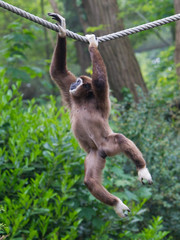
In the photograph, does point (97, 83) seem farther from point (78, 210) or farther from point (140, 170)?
point (78, 210)

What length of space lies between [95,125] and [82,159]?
5.75 ft

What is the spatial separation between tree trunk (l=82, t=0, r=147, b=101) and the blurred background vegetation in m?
0.03

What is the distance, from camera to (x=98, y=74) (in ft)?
13.5

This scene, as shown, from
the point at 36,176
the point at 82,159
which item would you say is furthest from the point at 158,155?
the point at 36,176

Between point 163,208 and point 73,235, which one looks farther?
point 163,208

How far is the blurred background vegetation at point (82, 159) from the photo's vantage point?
18.2ft

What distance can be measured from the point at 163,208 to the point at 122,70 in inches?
180

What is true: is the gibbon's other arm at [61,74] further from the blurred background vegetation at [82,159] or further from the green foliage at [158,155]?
the green foliage at [158,155]

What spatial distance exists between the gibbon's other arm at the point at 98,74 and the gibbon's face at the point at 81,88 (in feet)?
0.90

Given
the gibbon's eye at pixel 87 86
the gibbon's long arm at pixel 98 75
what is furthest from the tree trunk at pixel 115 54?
the gibbon's long arm at pixel 98 75

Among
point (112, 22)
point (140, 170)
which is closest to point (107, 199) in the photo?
point (140, 170)

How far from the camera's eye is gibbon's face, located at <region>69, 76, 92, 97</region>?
443 centimetres

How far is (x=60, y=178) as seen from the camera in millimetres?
6219

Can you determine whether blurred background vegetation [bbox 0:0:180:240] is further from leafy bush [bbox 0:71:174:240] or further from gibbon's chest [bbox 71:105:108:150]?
gibbon's chest [bbox 71:105:108:150]
